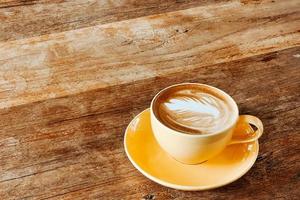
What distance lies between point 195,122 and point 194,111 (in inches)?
1.2

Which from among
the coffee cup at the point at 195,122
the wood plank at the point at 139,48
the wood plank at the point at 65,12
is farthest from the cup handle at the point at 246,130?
the wood plank at the point at 65,12

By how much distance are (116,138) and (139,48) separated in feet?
1.01

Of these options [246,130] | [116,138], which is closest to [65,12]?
[116,138]

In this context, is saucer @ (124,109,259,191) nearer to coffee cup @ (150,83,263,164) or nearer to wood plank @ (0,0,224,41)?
coffee cup @ (150,83,263,164)

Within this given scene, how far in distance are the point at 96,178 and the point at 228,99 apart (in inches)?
9.4

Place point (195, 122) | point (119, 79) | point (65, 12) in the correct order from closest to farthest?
point (195, 122)
point (119, 79)
point (65, 12)

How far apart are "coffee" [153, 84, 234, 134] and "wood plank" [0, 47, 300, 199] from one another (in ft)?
0.30

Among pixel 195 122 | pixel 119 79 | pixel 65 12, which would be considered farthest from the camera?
pixel 65 12

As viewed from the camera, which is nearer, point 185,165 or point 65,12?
point 185,165

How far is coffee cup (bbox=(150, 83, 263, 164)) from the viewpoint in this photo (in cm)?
64

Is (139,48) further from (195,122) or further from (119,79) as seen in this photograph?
(195,122)

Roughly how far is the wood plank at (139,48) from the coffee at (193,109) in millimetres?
190

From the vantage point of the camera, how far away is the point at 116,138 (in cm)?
75

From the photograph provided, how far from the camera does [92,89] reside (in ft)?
2.87
